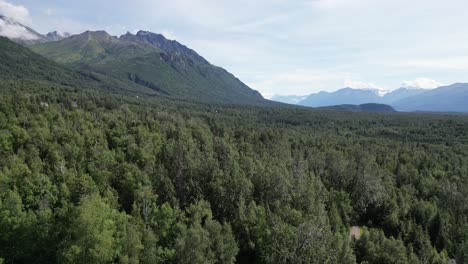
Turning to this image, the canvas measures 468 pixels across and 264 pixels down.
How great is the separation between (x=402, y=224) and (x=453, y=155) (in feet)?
299

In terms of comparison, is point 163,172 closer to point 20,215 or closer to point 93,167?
point 93,167

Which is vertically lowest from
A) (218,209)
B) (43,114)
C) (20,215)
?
(218,209)

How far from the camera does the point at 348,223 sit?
92812 millimetres

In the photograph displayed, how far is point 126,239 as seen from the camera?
5372 centimetres

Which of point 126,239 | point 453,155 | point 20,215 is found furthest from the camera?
point 453,155

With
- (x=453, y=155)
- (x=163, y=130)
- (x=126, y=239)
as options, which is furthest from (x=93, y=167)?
(x=453, y=155)

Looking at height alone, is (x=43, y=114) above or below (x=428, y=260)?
above

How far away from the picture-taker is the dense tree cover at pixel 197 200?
55.4 meters

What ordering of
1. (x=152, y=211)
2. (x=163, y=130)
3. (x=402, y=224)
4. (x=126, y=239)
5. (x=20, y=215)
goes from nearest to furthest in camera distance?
(x=126, y=239), (x=20, y=215), (x=152, y=211), (x=402, y=224), (x=163, y=130)

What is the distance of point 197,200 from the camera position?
8050 centimetres

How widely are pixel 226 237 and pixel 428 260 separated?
41451 mm

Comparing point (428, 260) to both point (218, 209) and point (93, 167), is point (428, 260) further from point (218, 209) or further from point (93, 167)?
point (93, 167)

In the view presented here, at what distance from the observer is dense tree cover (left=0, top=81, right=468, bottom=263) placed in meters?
55.4

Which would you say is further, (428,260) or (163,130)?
(163,130)
